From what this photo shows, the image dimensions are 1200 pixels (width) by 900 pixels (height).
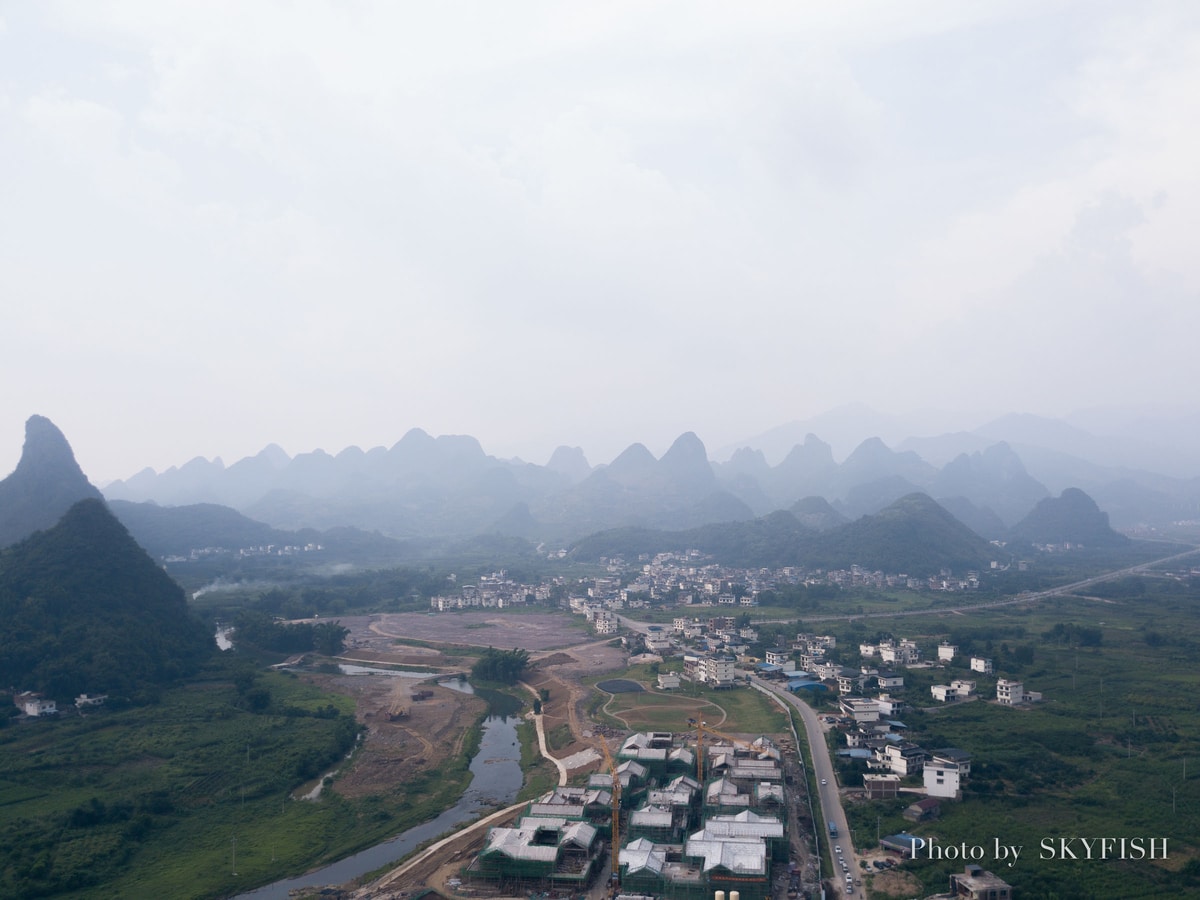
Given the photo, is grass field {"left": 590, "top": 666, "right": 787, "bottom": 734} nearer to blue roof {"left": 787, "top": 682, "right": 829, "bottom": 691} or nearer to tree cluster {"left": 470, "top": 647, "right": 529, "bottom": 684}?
blue roof {"left": 787, "top": 682, "right": 829, "bottom": 691}

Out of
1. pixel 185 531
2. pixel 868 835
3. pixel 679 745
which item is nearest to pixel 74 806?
pixel 679 745

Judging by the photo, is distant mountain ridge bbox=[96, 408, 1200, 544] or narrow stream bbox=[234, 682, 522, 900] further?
distant mountain ridge bbox=[96, 408, 1200, 544]

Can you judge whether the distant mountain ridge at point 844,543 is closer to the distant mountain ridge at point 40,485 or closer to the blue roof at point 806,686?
the blue roof at point 806,686

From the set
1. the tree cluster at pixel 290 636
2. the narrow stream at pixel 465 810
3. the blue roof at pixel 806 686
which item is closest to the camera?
the narrow stream at pixel 465 810

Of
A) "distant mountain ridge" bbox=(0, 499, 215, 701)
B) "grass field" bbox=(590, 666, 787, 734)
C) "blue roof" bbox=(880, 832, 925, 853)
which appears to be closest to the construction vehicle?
"grass field" bbox=(590, 666, 787, 734)

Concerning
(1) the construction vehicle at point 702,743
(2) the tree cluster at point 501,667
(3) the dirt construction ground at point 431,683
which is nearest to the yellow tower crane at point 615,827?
(1) the construction vehicle at point 702,743

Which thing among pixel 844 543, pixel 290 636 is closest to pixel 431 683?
pixel 290 636

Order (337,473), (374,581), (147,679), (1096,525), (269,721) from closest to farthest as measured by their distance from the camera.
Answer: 1. (269,721)
2. (147,679)
3. (374,581)
4. (1096,525)
5. (337,473)

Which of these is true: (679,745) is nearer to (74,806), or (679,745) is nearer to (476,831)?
(476,831)
